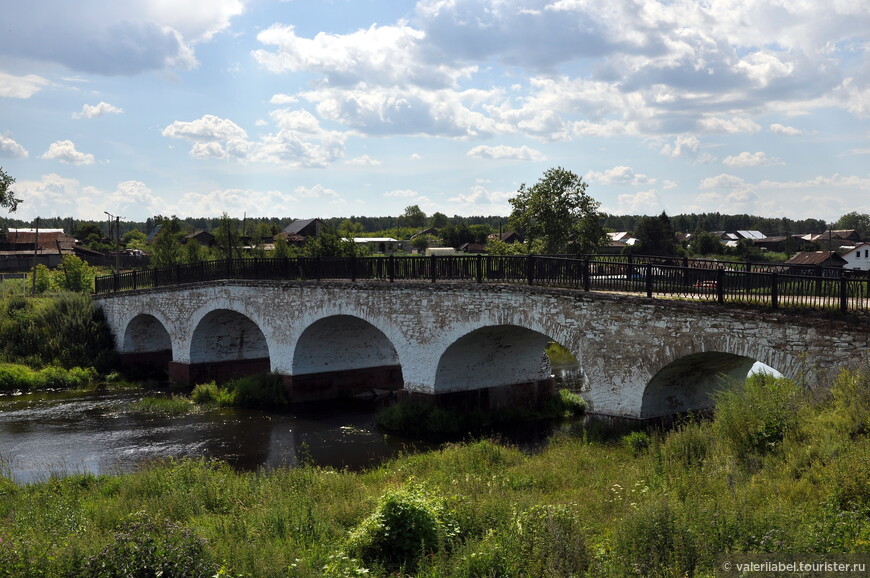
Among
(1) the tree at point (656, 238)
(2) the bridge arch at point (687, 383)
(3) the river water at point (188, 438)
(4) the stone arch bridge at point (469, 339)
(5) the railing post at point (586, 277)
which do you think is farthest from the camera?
(1) the tree at point (656, 238)

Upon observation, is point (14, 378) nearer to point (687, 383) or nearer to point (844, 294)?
point (687, 383)

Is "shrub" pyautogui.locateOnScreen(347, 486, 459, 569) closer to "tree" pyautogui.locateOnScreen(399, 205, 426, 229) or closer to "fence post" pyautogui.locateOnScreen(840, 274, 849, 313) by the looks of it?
"fence post" pyautogui.locateOnScreen(840, 274, 849, 313)

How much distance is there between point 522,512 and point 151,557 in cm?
427

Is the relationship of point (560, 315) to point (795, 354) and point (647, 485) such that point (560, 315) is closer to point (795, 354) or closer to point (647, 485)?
point (795, 354)

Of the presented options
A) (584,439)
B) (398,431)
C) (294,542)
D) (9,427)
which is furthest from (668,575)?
(9,427)

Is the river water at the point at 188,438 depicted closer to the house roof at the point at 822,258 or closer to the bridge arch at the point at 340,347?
the bridge arch at the point at 340,347

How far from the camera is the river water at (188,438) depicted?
17969 millimetres

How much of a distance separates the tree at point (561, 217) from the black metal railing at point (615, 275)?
20.5 m

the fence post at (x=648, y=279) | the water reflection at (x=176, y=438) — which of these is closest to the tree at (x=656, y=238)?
the water reflection at (x=176, y=438)

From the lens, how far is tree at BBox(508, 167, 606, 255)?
43.5 m

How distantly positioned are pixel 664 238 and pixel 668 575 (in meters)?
59.5

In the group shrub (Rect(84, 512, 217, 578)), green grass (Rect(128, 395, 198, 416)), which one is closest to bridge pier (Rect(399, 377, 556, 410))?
green grass (Rect(128, 395, 198, 416))

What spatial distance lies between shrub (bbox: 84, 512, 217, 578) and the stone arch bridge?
902 cm

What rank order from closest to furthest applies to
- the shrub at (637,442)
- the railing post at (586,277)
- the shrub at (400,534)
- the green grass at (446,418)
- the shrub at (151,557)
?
1. the shrub at (151,557)
2. the shrub at (400,534)
3. the shrub at (637,442)
4. the railing post at (586,277)
5. the green grass at (446,418)
